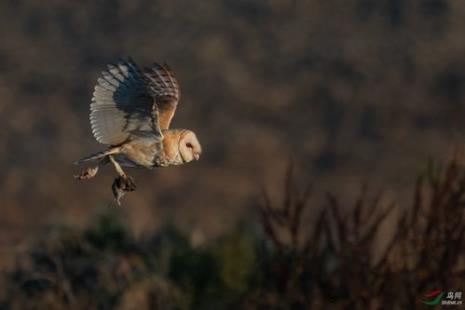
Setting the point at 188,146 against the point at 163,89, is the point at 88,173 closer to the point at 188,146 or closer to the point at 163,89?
the point at 188,146

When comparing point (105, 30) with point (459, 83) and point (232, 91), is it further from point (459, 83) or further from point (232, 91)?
point (459, 83)

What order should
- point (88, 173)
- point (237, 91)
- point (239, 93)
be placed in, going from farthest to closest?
point (237, 91), point (239, 93), point (88, 173)

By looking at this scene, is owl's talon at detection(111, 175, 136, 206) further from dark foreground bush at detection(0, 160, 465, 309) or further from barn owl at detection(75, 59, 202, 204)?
dark foreground bush at detection(0, 160, 465, 309)

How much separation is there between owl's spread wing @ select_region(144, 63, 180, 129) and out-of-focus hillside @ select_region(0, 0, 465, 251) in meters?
16.8

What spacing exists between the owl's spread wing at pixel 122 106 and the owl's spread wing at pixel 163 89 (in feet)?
0.32

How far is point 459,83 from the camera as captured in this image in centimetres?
3719

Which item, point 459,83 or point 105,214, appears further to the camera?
point 459,83

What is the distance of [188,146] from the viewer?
577 centimetres

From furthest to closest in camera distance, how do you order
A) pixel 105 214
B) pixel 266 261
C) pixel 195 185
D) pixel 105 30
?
pixel 105 30 < pixel 195 185 < pixel 105 214 < pixel 266 261

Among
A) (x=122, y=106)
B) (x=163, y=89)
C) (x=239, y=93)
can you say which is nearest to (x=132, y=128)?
(x=122, y=106)

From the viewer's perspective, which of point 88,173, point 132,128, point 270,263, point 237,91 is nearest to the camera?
point 88,173

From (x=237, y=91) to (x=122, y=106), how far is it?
3163cm

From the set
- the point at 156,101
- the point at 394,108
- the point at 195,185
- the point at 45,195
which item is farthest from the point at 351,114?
the point at 156,101

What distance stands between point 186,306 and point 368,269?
2.30 m
